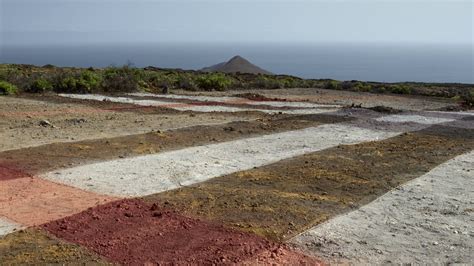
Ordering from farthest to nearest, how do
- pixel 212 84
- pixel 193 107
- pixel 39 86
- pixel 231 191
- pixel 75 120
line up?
pixel 212 84 < pixel 39 86 < pixel 193 107 < pixel 75 120 < pixel 231 191

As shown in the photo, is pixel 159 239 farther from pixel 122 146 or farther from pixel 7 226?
pixel 122 146

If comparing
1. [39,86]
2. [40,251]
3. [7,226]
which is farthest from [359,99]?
[40,251]

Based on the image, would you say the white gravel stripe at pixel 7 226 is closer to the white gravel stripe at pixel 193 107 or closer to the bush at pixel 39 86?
the white gravel stripe at pixel 193 107

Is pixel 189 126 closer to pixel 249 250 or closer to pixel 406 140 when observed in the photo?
pixel 406 140

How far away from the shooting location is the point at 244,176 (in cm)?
958

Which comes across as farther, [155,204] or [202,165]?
[202,165]

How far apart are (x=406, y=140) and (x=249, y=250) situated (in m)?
8.77

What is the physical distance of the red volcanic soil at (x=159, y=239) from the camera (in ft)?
19.5

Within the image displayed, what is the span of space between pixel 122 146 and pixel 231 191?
4060mm

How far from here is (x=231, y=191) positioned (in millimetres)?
8555

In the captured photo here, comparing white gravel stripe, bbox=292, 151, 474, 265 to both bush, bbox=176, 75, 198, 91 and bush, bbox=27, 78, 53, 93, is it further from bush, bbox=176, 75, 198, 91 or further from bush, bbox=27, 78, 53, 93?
bush, bbox=176, 75, 198, 91

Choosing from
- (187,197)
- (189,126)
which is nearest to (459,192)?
(187,197)

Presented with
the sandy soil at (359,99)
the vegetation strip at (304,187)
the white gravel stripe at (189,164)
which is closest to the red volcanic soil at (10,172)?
the white gravel stripe at (189,164)

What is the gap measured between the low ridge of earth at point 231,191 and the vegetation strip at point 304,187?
0.03 meters
